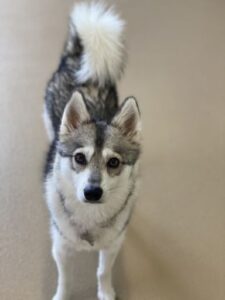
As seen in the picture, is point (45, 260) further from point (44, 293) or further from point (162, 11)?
point (162, 11)

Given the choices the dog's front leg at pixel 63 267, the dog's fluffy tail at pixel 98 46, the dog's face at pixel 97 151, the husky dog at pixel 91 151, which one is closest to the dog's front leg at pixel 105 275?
the husky dog at pixel 91 151

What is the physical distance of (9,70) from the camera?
2459 mm

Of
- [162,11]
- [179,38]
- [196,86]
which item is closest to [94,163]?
[196,86]

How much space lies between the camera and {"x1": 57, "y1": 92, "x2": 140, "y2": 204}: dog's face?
4.19ft

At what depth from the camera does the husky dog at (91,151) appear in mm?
1303

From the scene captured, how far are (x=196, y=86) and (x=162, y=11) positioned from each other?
68 centimetres

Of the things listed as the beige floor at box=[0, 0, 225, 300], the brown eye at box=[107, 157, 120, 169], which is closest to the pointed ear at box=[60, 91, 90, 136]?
the brown eye at box=[107, 157, 120, 169]

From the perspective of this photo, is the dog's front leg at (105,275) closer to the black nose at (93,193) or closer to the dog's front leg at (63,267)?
the dog's front leg at (63,267)

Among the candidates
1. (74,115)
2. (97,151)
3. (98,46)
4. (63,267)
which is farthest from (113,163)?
(98,46)

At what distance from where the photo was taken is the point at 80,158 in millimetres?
1300

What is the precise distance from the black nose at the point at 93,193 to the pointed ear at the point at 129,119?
21cm

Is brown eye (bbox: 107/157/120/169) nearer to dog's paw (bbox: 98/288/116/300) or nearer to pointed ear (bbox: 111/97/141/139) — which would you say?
pointed ear (bbox: 111/97/141/139)

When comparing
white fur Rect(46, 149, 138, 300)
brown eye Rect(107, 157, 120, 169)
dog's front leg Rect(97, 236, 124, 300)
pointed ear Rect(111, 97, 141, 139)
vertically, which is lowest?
dog's front leg Rect(97, 236, 124, 300)

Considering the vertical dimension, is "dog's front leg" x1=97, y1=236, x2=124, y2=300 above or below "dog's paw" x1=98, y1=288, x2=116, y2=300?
above
